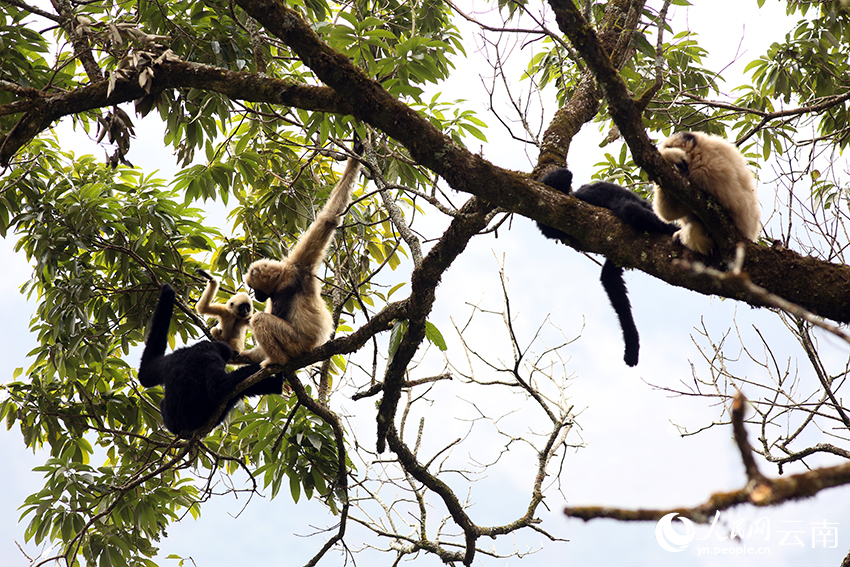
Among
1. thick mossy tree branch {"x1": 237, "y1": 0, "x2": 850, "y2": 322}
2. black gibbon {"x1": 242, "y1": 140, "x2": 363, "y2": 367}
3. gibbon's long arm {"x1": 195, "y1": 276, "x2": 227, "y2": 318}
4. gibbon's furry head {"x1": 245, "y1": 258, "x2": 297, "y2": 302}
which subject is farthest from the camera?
gibbon's long arm {"x1": 195, "y1": 276, "x2": 227, "y2": 318}

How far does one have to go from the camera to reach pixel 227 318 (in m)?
6.20

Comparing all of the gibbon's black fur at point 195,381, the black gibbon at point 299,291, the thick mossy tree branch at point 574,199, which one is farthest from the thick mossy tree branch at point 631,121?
the gibbon's black fur at point 195,381

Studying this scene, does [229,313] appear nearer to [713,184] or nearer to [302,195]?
[302,195]

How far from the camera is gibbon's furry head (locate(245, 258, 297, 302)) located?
17.9ft

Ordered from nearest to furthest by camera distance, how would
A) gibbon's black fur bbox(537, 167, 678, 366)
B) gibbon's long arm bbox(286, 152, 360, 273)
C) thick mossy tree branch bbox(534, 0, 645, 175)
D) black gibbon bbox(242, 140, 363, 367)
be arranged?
gibbon's black fur bbox(537, 167, 678, 366), thick mossy tree branch bbox(534, 0, 645, 175), black gibbon bbox(242, 140, 363, 367), gibbon's long arm bbox(286, 152, 360, 273)

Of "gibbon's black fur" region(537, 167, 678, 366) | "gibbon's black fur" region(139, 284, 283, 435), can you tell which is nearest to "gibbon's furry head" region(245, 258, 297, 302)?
"gibbon's black fur" region(139, 284, 283, 435)

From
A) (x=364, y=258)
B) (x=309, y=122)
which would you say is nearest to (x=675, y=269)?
(x=309, y=122)

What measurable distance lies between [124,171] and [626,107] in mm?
6120

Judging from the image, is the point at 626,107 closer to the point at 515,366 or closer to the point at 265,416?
the point at 515,366

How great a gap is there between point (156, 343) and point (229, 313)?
29.3 inches

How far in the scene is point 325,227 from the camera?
536cm

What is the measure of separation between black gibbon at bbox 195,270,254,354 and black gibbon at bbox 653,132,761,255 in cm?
403

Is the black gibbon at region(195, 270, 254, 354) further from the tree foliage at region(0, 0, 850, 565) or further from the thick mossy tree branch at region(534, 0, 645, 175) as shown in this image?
the thick mossy tree branch at region(534, 0, 645, 175)

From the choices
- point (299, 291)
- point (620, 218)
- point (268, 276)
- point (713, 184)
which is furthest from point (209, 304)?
point (713, 184)
